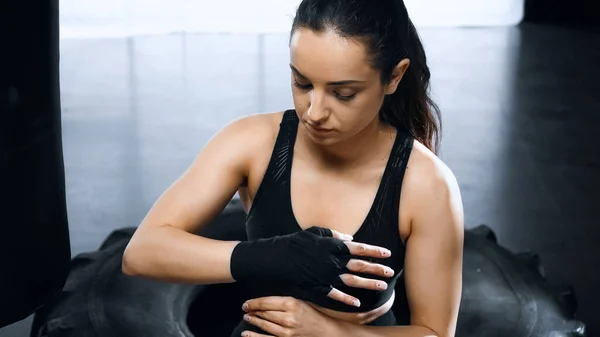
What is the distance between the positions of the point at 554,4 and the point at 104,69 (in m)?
2.96

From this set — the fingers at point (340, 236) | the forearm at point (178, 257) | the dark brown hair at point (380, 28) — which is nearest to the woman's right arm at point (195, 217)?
the forearm at point (178, 257)

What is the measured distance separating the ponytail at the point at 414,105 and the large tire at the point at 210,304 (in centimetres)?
72

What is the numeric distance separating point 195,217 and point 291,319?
0.75 ft

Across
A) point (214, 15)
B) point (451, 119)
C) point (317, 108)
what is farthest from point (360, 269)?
point (214, 15)

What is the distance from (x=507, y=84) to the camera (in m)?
5.04

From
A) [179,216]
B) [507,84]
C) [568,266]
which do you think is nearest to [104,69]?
[507,84]

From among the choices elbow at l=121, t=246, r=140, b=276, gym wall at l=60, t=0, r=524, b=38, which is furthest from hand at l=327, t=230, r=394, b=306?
gym wall at l=60, t=0, r=524, b=38

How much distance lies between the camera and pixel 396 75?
5.07ft

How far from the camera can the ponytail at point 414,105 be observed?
163 centimetres

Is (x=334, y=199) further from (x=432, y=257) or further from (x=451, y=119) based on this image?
(x=451, y=119)

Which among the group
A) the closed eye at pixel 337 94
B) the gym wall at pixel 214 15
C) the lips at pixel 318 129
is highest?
the closed eye at pixel 337 94

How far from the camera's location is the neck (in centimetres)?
164

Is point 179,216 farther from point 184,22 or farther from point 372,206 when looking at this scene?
point 184,22

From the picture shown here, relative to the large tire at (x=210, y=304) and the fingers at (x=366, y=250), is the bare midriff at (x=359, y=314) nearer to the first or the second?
the fingers at (x=366, y=250)
